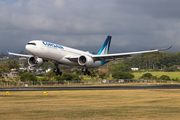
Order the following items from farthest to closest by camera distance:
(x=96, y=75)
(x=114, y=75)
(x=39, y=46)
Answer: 1. (x=96, y=75)
2. (x=114, y=75)
3. (x=39, y=46)

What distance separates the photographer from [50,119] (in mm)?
21031

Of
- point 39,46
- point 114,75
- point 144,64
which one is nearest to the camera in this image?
point 39,46

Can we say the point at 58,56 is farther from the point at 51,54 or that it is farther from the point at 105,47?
the point at 105,47

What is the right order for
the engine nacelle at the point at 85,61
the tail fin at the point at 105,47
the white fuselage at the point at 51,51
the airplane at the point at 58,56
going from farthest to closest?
the tail fin at the point at 105,47 < the engine nacelle at the point at 85,61 < the airplane at the point at 58,56 < the white fuselage at the point at 51,51

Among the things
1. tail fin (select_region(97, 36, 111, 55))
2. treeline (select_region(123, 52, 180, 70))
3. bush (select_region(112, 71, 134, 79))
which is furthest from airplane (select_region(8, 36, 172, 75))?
treeline (select_region(123, 52, 180, 70))

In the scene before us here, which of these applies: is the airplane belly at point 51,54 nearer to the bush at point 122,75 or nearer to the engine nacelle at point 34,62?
the engine nacelle at point 34,62

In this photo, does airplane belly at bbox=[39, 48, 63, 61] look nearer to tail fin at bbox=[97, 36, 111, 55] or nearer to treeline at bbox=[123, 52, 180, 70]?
tail fin at bbox=[97, 36, 111, 55]

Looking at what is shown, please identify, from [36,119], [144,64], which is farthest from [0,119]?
[144,64]

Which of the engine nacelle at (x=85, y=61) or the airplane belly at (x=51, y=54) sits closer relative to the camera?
the airplane belly at (x=51, y=54)

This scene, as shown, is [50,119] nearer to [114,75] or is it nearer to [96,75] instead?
[114,75]

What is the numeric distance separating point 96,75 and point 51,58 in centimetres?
6877

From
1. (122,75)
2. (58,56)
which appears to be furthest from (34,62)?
(122,75)

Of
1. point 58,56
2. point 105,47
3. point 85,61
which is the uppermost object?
point 105,47

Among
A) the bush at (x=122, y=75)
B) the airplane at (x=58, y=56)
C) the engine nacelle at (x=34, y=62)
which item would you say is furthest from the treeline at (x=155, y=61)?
the engine nacelle at (x=34, y=62)
